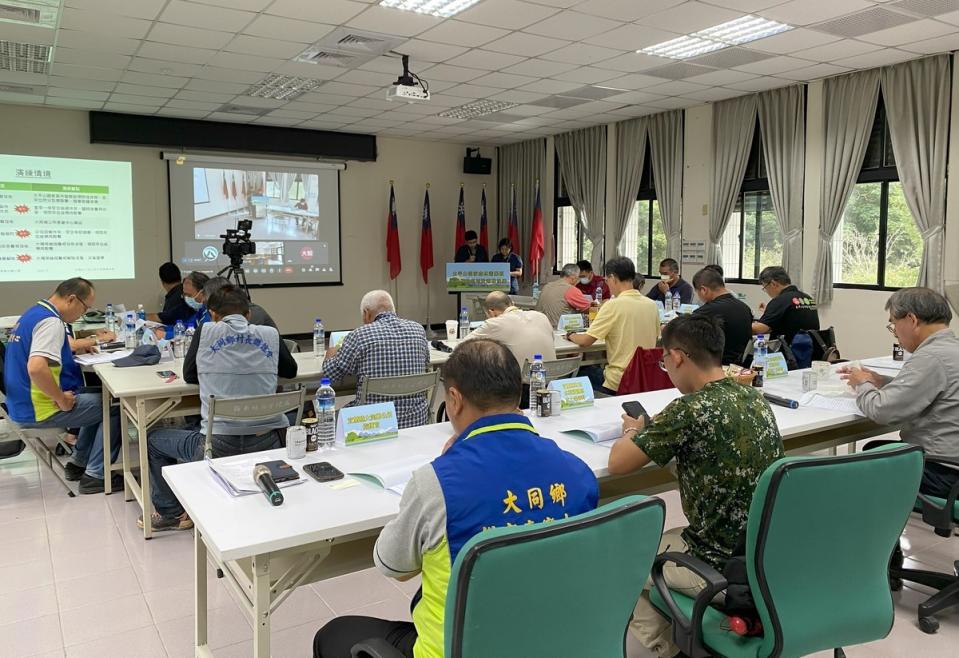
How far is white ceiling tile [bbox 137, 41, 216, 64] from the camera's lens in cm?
616

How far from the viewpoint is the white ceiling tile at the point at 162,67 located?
21.7ft

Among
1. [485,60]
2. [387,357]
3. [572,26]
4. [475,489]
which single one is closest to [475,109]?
[485,60]

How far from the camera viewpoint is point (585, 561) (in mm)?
1299

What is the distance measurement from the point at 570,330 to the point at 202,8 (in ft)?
12.3

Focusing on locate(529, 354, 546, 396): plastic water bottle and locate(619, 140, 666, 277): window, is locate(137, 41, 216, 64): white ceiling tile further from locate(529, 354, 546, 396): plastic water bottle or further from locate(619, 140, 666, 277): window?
locate(619, 140, 666, 277): window

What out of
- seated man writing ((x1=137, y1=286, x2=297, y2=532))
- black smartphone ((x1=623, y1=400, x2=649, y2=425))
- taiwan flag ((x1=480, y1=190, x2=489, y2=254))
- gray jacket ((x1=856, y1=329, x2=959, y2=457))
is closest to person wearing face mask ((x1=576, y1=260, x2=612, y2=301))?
taiwan flag ((x1=480, y1=190, x2=489, y2=254))

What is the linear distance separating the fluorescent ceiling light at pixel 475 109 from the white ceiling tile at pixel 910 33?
13.3 feet

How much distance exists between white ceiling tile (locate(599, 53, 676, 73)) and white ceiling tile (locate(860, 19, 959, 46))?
1706mm

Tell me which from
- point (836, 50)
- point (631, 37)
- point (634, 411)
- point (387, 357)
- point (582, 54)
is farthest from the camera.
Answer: point (582, 54)

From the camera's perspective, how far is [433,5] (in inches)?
205

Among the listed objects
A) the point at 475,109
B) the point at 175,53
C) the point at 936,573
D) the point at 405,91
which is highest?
the point at 475,109

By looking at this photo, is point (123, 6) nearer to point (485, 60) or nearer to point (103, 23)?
point (103, 23)

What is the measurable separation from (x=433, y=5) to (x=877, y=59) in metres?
4.30

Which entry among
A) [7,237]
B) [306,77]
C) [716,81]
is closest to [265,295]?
[7,237]
